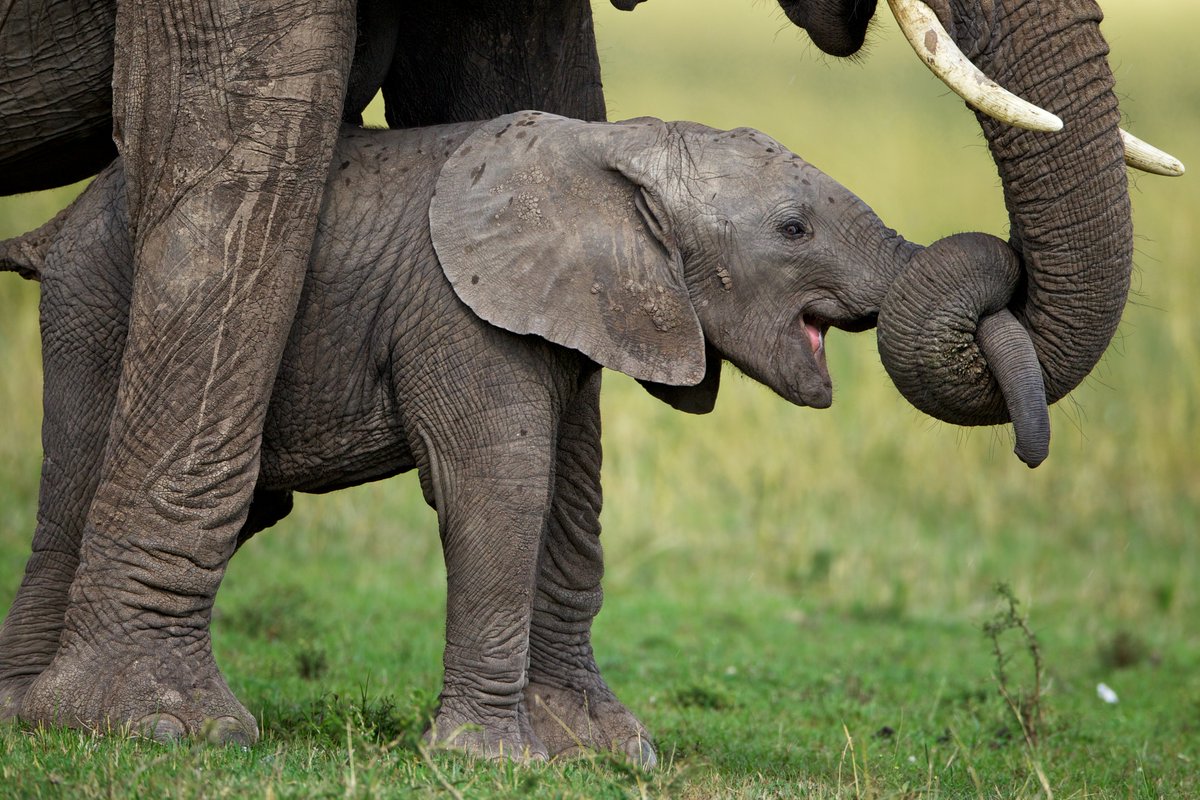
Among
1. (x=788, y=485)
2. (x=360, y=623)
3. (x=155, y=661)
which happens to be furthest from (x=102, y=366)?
(x=788, y=485)

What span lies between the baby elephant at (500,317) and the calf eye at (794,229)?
11 millimetres

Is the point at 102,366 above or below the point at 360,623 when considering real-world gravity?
above

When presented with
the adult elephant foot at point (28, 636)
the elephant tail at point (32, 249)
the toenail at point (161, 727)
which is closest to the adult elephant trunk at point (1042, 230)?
the toenail at point (161, 727)

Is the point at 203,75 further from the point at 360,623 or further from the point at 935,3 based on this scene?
the point at 360,623

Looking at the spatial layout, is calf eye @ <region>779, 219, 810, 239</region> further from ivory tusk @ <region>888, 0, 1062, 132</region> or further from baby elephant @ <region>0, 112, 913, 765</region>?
ivory tusk @ <region>888, 0, 1062, 132</region>

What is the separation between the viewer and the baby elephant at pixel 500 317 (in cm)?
536

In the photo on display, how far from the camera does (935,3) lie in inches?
204

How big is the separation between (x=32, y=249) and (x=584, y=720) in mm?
2554

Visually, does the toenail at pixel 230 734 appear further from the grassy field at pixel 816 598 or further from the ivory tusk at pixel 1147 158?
the ivory tusk at pixel 1147 158

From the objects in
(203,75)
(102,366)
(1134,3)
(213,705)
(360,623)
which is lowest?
(1134,3)

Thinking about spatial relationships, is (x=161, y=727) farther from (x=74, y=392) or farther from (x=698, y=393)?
(x=698, y=393)

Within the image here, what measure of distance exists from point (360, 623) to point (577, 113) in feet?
12.4

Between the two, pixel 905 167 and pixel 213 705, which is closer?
pixel 213 705

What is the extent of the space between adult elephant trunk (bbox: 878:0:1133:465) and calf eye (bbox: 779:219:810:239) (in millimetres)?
354
